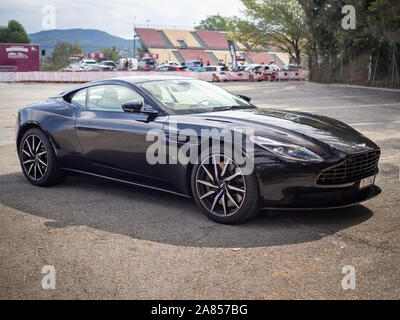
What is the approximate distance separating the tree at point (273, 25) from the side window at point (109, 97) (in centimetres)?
4180

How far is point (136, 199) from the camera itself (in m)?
5.74

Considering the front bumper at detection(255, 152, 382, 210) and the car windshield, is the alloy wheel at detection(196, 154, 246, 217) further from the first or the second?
the car windshield

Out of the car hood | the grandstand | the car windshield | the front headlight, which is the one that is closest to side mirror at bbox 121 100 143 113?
the car windshield

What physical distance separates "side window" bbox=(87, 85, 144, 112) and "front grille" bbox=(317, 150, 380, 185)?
7.10 ft

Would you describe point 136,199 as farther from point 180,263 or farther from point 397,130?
point 397,130

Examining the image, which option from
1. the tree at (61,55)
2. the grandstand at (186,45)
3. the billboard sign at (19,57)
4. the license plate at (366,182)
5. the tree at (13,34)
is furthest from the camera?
the tree at (61,55)

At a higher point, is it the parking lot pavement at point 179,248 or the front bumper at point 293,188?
the front bumper at point 293,188

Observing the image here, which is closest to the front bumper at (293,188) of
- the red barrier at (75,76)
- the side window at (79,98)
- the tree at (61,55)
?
the side window at (79,98)

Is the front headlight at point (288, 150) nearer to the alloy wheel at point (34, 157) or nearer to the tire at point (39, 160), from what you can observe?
the tire at point (39, 160)

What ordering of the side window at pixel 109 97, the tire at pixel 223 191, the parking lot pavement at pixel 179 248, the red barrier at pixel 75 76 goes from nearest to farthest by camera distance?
the parking lot pavement at pixel 179 248, the tire at pixel 223 191, the side window at pixel 109 97, the red barrier at pixel 75 76

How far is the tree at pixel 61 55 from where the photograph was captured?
103588 millimetres

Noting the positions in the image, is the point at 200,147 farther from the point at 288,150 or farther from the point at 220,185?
the point at 288,150
